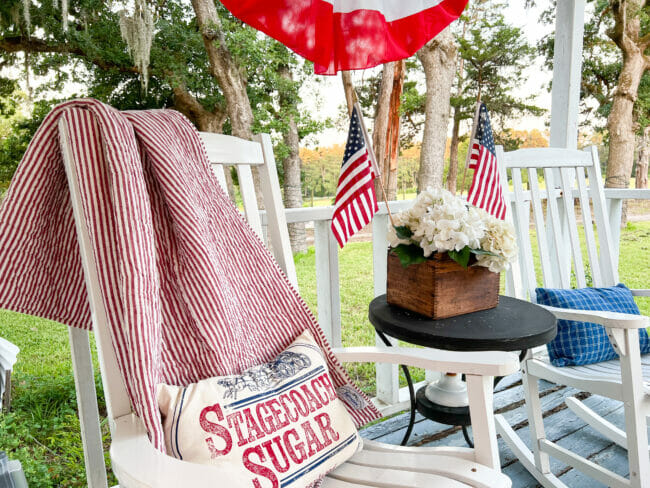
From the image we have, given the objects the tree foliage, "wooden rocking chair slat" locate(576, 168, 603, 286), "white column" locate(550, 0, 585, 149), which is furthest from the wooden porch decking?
the tree foliage

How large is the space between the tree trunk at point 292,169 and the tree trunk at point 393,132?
2.56 m

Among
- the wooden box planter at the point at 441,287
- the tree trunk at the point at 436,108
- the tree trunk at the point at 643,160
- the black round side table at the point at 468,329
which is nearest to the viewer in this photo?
the black round side table at the point at 468,329

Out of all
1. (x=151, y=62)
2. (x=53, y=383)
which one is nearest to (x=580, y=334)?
(x=53, y=383)

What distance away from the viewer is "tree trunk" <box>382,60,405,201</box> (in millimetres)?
9547

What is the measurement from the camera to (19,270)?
2.68 ft

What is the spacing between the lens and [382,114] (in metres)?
9.53

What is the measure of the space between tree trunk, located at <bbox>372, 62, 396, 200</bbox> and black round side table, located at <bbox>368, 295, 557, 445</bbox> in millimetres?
7847

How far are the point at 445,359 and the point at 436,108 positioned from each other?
23.5 feet

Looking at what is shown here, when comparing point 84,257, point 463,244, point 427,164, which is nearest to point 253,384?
point 84,257

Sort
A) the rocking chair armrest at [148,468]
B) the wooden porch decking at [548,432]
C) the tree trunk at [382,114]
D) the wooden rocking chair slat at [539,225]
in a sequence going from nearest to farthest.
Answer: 1. the rocking chair armrest at [148,468]
2. the wooden porch decking at [548,432]
3. the wooden rocking chair slat at [539,225]
4. the tree trunk at [382,114]

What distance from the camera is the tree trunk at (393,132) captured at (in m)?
9.55

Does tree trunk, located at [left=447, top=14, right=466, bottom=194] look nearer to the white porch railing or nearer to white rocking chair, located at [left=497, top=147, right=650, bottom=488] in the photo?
white rocking chair, located at [left=497, top=147, right=650, bottom=488]

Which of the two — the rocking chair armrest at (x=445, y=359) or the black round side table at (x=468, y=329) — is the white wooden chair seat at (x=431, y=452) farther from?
the black round side table at (x=468, y=329)

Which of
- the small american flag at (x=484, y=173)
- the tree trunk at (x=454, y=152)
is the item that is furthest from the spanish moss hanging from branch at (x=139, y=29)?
the tree trunk at (x=454, y=152)
